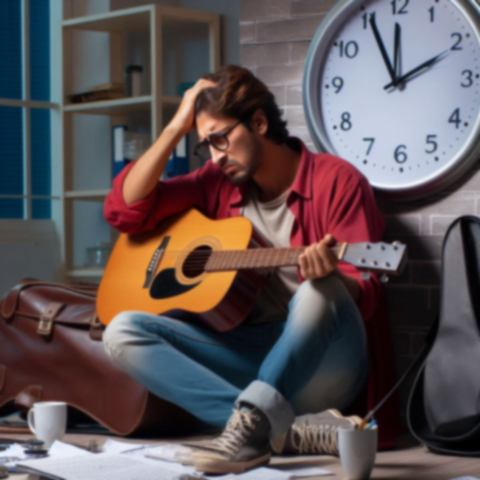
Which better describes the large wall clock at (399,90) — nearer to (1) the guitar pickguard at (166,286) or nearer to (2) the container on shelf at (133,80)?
(1) the guitar pickguard at (166,286)

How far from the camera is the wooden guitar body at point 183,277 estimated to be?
200 centimetres

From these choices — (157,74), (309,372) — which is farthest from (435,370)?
(157,74)

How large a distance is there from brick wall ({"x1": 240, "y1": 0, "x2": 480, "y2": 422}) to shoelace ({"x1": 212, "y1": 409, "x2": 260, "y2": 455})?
2.50 ft

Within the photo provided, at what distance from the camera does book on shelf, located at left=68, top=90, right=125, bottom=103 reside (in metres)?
3.59

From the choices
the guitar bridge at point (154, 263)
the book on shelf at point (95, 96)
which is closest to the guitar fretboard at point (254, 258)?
the guitar bridge at point (154, 263)

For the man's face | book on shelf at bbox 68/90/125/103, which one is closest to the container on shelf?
book on shelf at bbox 68/90/125/103

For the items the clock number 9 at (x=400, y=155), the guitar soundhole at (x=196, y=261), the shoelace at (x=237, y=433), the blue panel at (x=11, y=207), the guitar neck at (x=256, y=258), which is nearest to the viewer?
the shoelace at (x=237, y=433)

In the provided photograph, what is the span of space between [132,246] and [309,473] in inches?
36.0

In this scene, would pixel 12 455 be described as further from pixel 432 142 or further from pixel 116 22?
pixel 116 22

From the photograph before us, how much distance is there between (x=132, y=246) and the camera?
232 cm

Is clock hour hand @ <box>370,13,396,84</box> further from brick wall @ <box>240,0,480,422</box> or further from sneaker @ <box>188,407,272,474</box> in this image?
sneaker @ <box>188,407,272,474</box>

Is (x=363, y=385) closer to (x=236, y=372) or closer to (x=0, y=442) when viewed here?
(x=236, y=372)

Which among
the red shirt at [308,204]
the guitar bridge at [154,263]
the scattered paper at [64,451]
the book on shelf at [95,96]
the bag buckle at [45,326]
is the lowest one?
the scattered paper at [64,451]

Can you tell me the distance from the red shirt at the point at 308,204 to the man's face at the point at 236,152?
0.12 metres
